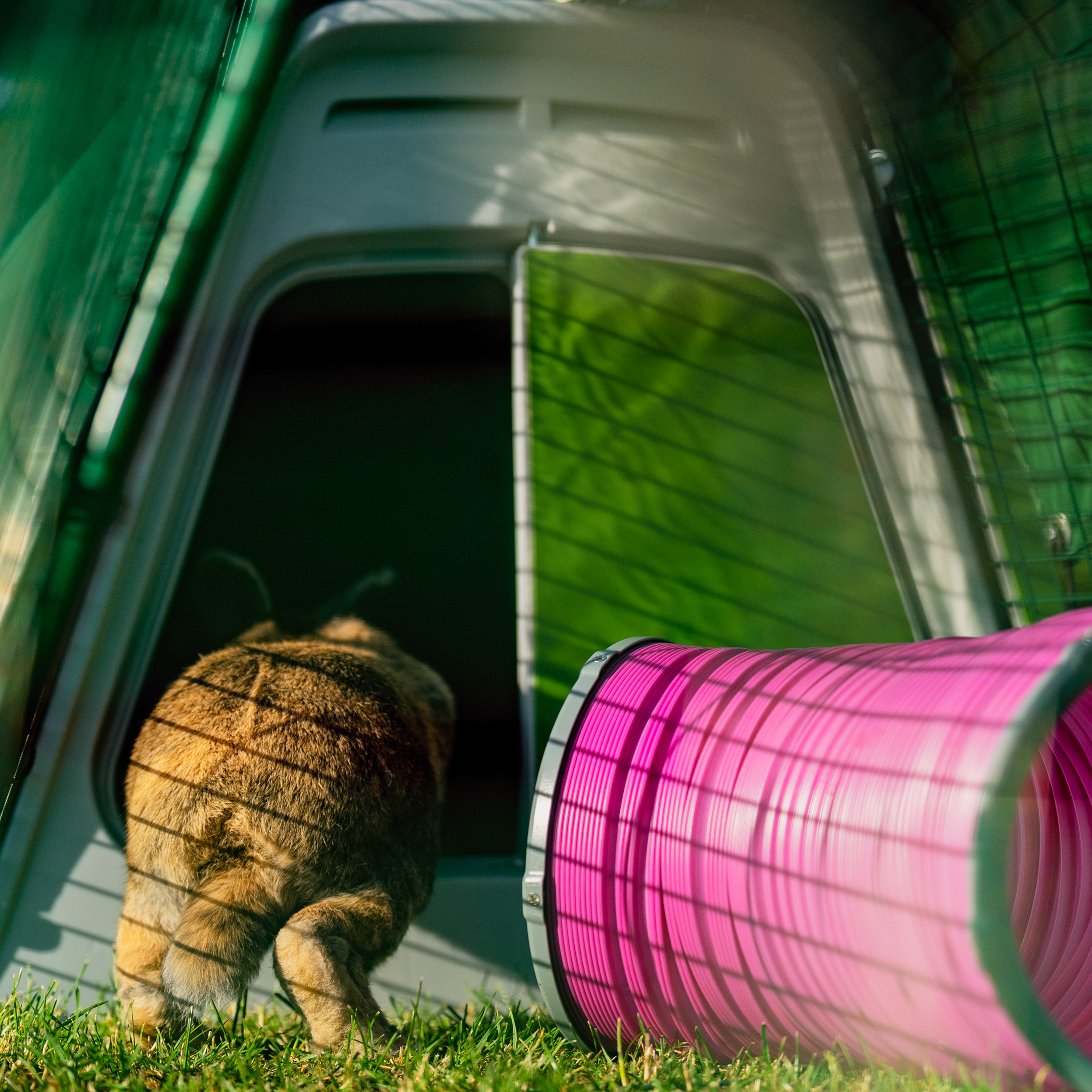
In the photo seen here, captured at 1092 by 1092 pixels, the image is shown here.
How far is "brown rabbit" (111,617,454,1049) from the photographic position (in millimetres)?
1418

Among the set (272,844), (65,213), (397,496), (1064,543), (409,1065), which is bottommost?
(409,1065)

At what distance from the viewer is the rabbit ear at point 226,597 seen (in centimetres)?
244

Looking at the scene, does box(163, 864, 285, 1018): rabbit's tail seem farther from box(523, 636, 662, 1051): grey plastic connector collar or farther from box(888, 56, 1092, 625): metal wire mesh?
box(888, 56, 1092, 625): metal wire mesh

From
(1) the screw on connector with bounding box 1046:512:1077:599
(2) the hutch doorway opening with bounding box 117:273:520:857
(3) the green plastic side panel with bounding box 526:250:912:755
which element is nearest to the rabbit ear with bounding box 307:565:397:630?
(2) the hutch doorway opening with bounding box 117:273:520:857

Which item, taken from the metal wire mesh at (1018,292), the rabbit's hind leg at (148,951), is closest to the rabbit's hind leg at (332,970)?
the rabbit's hind leg at (148,951)

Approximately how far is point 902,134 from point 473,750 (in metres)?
1.92

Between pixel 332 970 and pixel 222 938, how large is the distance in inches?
7.0

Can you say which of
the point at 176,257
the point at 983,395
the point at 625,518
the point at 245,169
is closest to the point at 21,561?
the point at 176,257

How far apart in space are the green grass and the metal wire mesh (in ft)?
4.03

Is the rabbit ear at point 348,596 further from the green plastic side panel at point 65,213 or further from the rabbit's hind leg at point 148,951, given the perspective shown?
the rabbit's hind leg at point 148,951

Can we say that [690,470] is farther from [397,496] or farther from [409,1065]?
[409,1065]

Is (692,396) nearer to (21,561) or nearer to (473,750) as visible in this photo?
(473,750)

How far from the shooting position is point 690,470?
7.00ft

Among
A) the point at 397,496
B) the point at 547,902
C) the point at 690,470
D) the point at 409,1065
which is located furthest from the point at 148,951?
the point at 397,496
